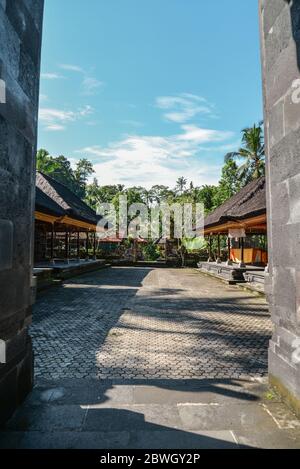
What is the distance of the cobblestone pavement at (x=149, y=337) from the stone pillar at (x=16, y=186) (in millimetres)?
912

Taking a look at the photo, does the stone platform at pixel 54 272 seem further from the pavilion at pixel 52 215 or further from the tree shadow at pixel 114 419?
the tree shadow at pixel 114 419

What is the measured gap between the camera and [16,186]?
2676 millimetres

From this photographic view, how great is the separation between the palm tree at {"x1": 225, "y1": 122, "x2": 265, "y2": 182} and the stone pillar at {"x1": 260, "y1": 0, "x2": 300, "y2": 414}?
87.2ft

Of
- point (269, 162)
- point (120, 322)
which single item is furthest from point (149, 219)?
point (269, 162)

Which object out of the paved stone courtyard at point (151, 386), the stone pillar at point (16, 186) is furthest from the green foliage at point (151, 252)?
the stone pillar at point (16, 186)

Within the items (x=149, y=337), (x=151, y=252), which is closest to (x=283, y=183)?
(x=149, y=337)

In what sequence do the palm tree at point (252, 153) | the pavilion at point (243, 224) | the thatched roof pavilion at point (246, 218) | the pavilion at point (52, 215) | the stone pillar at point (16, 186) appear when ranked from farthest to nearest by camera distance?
the palm tree at point (252, 153), the pavilion at point (52, 215), the pavilion at point (243, 224), the thatched roof pavilion at point (246, 218), the stone pillar at point (16, 186)

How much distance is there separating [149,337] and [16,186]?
3.44m

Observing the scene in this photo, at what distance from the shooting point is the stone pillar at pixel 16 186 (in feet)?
7.99

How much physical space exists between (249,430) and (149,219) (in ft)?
95.1

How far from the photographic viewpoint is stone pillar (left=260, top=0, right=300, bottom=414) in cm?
263

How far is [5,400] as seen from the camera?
2.42m

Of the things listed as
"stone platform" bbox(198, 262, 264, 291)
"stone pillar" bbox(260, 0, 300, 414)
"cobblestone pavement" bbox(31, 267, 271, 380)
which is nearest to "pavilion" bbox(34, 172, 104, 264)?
"cobblestone pavement" bbox(31, 267, 271, 380)
